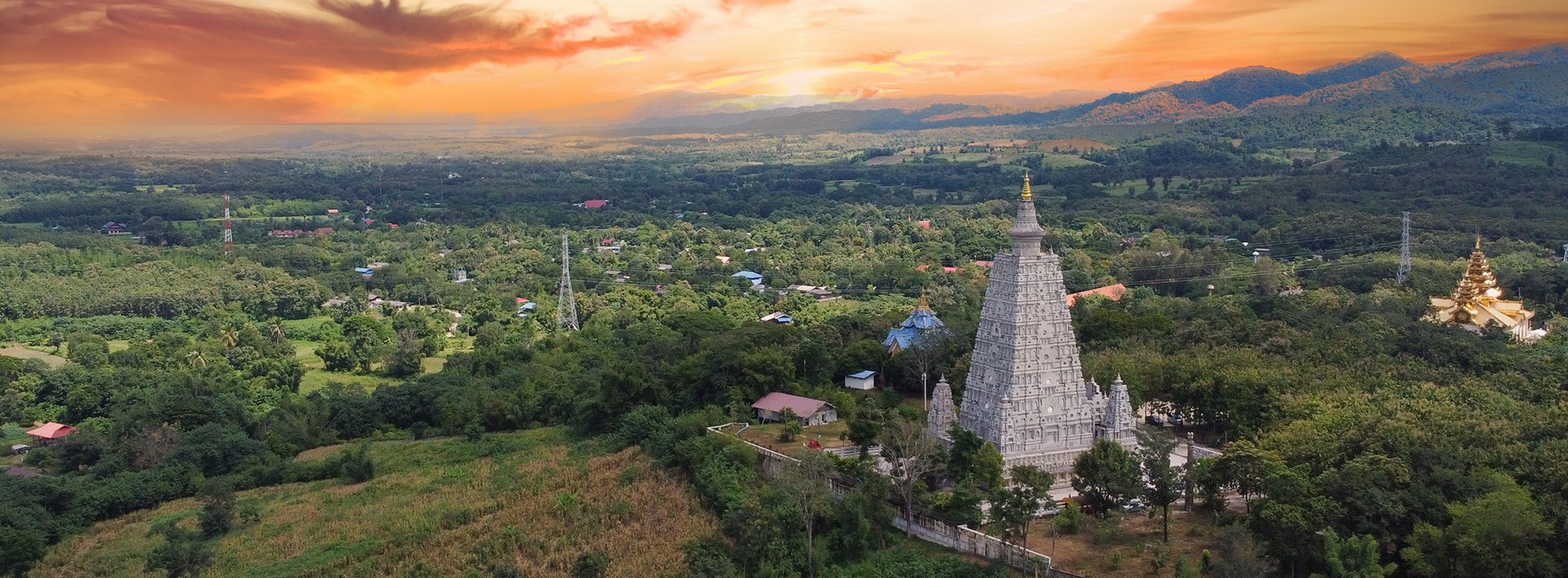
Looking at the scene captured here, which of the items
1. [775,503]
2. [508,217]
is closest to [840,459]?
[775,503]

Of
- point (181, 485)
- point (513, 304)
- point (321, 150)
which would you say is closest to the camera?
point (181, 485)

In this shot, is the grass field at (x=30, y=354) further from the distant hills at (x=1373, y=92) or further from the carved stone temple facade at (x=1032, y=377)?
the distant hills at (x=1373, y=92)

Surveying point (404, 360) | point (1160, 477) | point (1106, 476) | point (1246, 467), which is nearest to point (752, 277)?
point (404, 360)

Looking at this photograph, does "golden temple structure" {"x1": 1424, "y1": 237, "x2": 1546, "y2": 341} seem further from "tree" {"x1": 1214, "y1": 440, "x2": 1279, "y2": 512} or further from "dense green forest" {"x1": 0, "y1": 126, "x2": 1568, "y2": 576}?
"tree" {"x1": 1214, "y1": 440, "x2": 1279, "y2": 512}

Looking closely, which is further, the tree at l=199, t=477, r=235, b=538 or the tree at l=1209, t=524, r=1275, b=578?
the tree at l=199, t=477, r=235, b=538

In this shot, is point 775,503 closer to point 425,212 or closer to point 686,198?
point 425,212

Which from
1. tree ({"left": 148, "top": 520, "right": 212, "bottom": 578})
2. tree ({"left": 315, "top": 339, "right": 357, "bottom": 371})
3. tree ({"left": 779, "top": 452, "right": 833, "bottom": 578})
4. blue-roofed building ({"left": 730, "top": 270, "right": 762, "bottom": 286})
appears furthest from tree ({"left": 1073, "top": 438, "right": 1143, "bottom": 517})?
blue-roofed building ({"left": 730, "top": 270, "right": 762, "bottom": 286})
